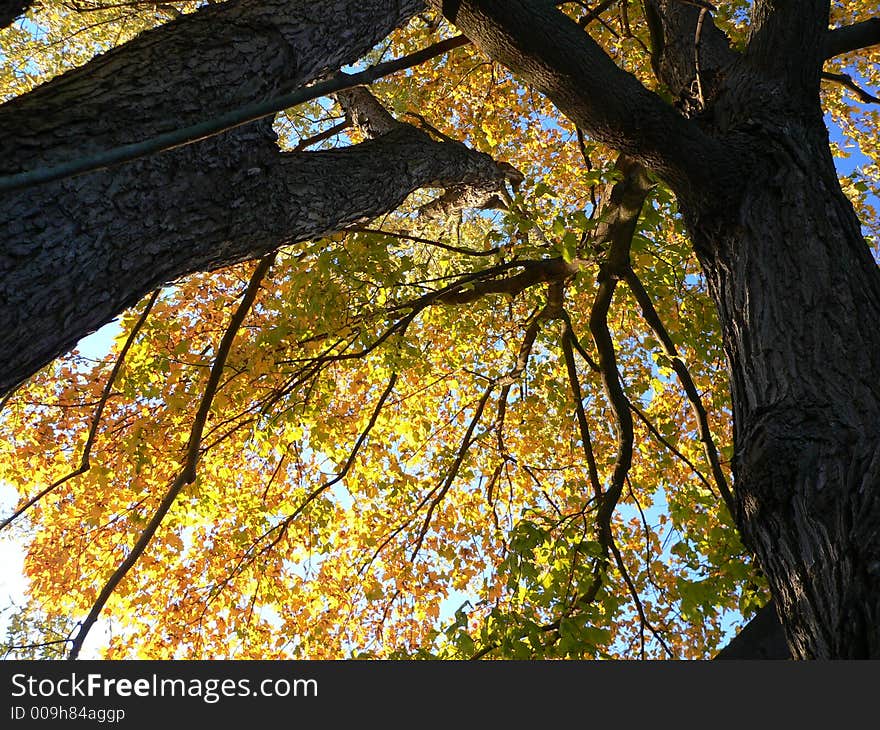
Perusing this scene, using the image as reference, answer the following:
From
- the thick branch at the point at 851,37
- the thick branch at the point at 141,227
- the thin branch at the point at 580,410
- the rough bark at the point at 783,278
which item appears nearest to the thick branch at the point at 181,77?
the thick branch at the point at 141,227

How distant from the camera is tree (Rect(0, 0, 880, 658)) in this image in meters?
1.89

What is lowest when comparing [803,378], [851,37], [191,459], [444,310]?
[803,378]

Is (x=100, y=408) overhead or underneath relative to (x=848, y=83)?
underneath

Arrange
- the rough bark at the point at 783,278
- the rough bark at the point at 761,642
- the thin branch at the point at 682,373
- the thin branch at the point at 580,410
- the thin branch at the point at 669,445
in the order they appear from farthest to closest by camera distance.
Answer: the thin branch at the point at 580,410, the thin branch at the point at 669,445, the thin branch at the point at 682,373, the rough bark at the point at 761,642, the rough bark at the point at 783,278

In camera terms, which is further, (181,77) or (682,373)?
(682,373)

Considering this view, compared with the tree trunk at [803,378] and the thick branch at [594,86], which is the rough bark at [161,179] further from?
the tree trunk at [803,378]

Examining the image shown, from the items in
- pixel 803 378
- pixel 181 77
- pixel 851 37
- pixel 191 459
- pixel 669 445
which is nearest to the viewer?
pixel 803 378

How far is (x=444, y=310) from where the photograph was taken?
19.4ft

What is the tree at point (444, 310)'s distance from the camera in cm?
189

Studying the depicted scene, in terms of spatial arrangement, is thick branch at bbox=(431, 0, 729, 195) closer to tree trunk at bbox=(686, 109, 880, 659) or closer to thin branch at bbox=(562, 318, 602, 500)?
tree trunk at bbox=(686, 109, 880, 659)

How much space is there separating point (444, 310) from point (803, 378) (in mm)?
4019

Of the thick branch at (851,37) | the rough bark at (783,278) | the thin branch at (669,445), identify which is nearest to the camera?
the rough bark at (783,278)

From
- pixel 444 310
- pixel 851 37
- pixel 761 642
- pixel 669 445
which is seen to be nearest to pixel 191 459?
pixel 444 310

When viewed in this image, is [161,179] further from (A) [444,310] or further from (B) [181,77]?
(A) [444,310]
